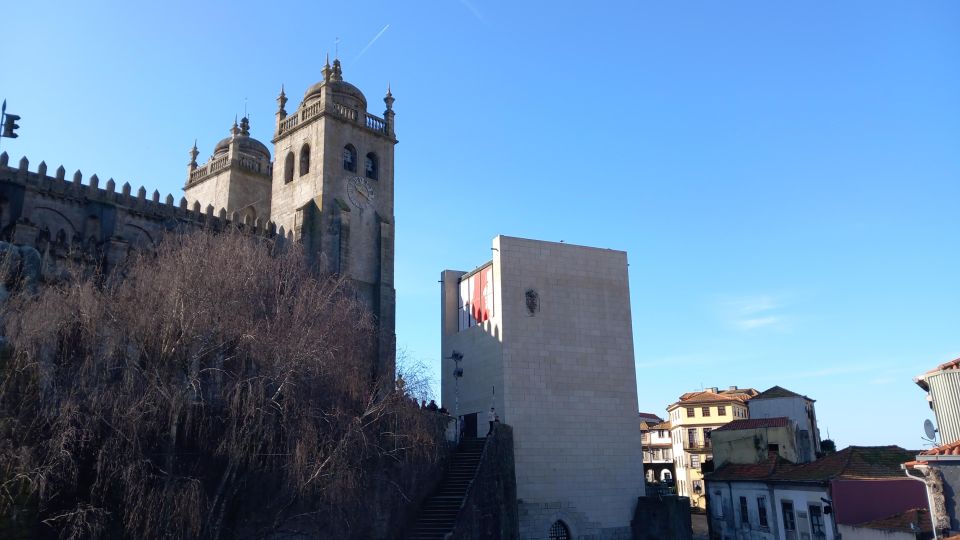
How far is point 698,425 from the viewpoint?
62469 millimetres

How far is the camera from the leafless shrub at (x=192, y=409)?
15656mm

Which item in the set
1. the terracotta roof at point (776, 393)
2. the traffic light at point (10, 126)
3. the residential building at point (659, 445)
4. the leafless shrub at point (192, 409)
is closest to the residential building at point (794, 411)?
the terracotta roof at point (776, 393)

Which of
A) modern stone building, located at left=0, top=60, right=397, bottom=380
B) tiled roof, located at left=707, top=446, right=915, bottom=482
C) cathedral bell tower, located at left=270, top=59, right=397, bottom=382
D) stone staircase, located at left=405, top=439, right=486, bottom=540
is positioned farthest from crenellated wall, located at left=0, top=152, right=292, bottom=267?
tiled roof, located at left=707, top=446, right=915, bottom=482

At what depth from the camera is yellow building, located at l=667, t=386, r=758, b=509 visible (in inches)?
2404

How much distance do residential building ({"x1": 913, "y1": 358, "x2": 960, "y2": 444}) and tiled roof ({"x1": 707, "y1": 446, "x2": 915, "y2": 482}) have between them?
34.9ft

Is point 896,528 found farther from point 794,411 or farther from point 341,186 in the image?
point 341,186

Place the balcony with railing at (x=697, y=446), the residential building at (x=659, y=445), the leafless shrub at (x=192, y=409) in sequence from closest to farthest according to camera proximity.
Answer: the leafless shrub at (x=192, y=409)
the balcony with railing at (x=697, y=446)
the residential building at (x=659, y=445)

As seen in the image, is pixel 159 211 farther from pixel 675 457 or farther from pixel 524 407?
pixel 675 457

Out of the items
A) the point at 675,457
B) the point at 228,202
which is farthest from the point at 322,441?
the point at 675,457

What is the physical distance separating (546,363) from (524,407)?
223cm

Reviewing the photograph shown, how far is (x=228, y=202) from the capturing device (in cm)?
3984

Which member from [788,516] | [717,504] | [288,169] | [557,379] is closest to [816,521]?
[788,516]

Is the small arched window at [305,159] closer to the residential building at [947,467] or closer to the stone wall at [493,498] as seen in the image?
the stone wall at [493,498]

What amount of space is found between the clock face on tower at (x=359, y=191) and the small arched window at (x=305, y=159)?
2337 millimetres
